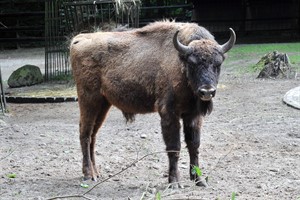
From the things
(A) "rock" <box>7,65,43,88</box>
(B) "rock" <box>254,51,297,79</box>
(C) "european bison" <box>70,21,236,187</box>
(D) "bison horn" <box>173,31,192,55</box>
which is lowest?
(A) "rock" <box>7,65,43,88</box>

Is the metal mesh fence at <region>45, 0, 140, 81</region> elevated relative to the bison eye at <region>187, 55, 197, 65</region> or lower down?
lower down

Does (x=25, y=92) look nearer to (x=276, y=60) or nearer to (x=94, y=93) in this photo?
(x=276, y=60)

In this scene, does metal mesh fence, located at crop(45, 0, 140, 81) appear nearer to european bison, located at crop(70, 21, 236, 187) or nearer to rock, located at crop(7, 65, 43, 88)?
rock, located at crop(7, 65, 43, 88)

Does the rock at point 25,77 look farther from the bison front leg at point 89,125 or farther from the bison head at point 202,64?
the bison head at point 202,64

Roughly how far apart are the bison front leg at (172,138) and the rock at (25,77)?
31.2 feet

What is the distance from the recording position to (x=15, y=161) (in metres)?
7.08

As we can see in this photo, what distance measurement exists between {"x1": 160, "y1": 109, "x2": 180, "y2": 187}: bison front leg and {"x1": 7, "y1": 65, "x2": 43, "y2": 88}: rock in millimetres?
9500

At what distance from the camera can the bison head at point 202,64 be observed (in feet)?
17.7

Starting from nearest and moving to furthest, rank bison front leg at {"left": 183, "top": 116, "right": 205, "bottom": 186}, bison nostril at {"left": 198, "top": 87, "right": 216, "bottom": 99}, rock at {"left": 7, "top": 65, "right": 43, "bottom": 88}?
bison nostril at {"left": 198, "top": 87, "right": 216, "bottom": 99}, bison front leg at {"left": 183, "top": 116, "right": 205, "bottom": 186}, rock at {"left": 7, "top": 65, "right": 43, "bottom": 88}

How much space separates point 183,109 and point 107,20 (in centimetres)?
737

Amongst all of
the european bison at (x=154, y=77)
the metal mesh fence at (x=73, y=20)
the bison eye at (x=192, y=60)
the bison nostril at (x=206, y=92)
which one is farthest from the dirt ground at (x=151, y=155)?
the metal mesh fence at (x=73, y=20)

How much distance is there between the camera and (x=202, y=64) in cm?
551

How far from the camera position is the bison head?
17.7ft

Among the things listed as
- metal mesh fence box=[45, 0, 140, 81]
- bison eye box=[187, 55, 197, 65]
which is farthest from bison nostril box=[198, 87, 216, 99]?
metal mesh fence box=[45, 0, 140, 81]
